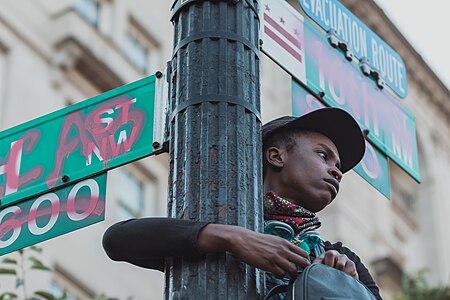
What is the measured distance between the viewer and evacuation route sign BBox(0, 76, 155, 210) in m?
5.15

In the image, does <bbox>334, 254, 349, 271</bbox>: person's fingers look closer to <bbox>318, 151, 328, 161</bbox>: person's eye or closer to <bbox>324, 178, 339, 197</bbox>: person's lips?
<bbox>324, 178, 339, 197</bbox>: person's lips

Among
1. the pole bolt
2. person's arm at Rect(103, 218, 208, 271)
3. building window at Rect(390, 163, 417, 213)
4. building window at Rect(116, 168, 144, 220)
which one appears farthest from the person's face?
building window at Rect(390, 163, 417, 213)

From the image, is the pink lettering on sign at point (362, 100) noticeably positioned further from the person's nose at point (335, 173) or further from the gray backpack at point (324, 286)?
the gray backpack at point (324, 286)

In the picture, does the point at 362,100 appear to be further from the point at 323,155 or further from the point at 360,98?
the point at 323,155

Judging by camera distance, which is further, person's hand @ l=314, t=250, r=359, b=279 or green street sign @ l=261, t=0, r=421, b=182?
green street sign @ l=261, t=0, r=421, b=182

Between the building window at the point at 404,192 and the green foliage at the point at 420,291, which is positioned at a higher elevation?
the building window at the point at 404,192

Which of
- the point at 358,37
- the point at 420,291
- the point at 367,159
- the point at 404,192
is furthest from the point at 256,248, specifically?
the point at 404,192

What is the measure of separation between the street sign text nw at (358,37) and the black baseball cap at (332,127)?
1.17 metres

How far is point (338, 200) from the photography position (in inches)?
1084

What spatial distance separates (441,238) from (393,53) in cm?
2629

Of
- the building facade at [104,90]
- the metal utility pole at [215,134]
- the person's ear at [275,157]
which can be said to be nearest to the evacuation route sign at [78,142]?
the metal utility pole at [215,134]

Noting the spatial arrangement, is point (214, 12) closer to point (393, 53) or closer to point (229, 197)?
point (229, 197)

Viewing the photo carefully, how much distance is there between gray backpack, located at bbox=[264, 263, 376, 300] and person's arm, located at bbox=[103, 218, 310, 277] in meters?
0.09

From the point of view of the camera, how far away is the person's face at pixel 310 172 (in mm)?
4789
